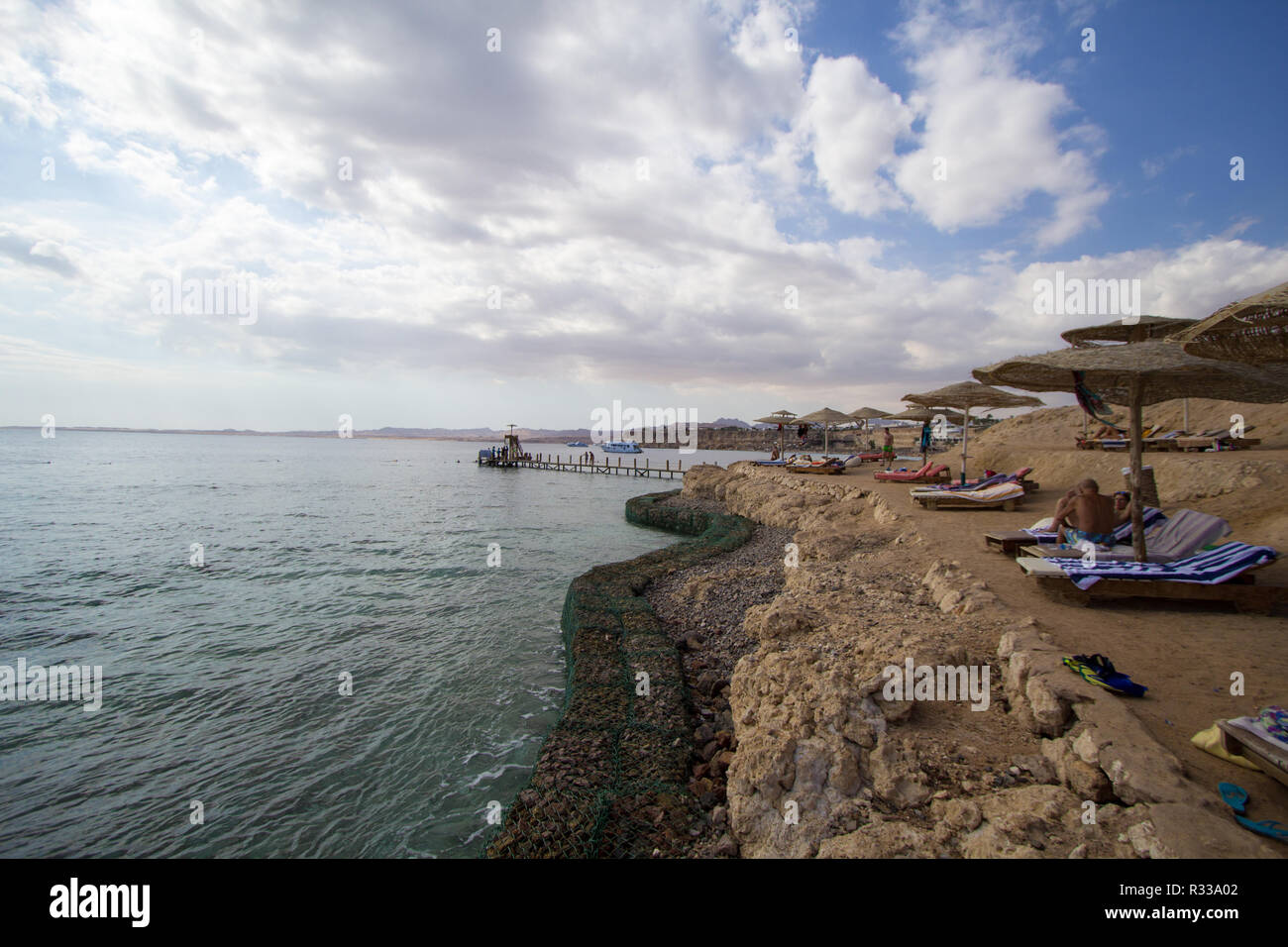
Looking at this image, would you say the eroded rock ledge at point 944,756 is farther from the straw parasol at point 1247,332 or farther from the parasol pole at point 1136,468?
the straw parasol at point 1247,332

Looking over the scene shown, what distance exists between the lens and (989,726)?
12.6 ft

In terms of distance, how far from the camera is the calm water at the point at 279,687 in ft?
16.5

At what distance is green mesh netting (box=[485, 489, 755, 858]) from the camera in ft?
12.1

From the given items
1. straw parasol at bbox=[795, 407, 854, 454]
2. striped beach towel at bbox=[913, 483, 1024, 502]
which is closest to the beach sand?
striped beach towel at bbox=[913, 483, 1024, 502]

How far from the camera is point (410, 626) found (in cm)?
1021

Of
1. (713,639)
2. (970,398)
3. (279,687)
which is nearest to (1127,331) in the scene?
(970,398)

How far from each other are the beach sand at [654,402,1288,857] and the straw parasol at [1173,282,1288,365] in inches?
98.4

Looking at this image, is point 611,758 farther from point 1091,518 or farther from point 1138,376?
point 1138,376

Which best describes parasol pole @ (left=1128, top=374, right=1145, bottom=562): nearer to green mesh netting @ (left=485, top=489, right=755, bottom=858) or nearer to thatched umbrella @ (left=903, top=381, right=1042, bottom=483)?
green mesh netting @ (left=485, top=489, right=755, bottom=858)

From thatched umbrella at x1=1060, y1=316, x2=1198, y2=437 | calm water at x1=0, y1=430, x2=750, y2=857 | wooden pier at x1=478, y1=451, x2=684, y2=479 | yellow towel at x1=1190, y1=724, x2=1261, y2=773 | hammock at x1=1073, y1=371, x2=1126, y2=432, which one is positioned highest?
thatched umbrella at x1=1060, y1=316, x2=1198, y2=437

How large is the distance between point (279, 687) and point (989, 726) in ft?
29.0

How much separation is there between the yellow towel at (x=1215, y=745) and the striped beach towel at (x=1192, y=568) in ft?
9.35
